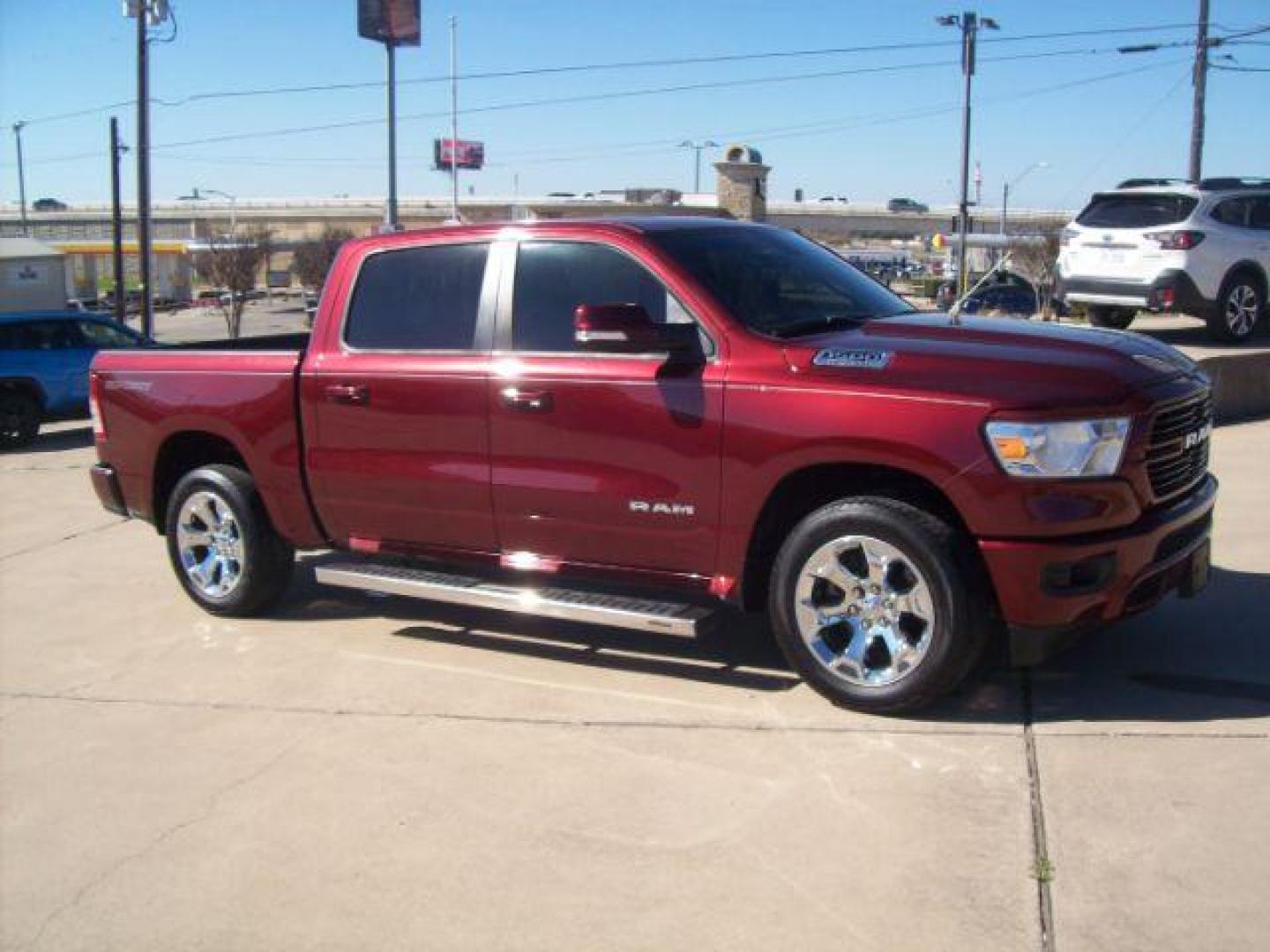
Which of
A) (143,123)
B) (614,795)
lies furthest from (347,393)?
(143,123)

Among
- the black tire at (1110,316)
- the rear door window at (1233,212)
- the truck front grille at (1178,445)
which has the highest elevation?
the rear door window at (1233,212)

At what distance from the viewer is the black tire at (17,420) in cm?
1622

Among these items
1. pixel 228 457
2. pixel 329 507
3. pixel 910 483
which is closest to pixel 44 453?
pixel 228 457

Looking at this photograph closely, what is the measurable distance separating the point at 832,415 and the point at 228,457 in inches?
145

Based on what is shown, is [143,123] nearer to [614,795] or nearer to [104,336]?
Result: [104,336]

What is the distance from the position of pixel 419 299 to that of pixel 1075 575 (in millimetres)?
3173

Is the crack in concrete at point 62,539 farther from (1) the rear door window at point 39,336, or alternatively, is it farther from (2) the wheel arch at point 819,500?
(1) the rear door window at point 39,336

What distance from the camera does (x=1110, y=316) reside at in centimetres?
1363

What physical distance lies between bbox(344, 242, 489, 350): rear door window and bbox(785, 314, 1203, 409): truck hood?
1.61 m

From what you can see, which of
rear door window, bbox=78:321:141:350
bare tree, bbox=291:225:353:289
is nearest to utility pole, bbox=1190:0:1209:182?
rear door window, bbox=78:321:141:350

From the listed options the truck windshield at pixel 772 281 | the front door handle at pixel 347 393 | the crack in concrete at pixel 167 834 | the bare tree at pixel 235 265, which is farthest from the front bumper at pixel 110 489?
the bare tree at pixel 235 265

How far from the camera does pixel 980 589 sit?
4582 mm

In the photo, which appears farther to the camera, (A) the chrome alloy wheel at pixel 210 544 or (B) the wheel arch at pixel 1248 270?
(B) the wheel arch at pixel 1248 270

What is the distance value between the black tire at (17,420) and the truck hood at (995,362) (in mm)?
14118
